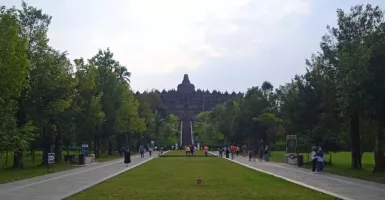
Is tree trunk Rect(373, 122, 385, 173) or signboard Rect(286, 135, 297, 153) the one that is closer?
tree trunk Rect(373, 122, 385, 173)

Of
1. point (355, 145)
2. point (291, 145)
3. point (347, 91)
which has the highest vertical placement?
point (347, 91)

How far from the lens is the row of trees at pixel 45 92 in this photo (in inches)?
1331

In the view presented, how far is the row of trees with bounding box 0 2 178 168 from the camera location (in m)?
33.8

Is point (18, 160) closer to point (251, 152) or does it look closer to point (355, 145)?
point (355, 145)

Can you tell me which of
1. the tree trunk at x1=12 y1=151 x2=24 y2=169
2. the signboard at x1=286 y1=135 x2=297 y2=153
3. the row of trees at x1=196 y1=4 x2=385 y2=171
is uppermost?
the row of trees at x1=196 y1=4 x2=385 y2=171

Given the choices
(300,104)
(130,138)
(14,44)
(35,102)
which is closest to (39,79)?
(35,102)

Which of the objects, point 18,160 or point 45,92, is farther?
point 45,92

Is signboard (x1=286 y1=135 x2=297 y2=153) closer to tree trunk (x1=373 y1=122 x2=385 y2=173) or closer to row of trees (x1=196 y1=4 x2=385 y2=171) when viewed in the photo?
row of trees (x1=196 y1=4 x2=385 y2=171)

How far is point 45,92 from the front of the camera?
43938 millimetres

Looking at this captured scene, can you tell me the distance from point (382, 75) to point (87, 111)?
35.9 meters

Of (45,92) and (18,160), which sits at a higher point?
(45,92)

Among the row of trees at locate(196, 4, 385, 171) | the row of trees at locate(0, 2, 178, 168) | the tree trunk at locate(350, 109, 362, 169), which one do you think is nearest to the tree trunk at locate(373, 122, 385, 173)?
the row of trees at locate(196, 4, 385, 171)

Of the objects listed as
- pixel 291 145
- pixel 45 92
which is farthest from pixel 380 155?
pixel 45 92

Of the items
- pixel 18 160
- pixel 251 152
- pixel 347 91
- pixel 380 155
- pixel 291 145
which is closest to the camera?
pixel 347 91
